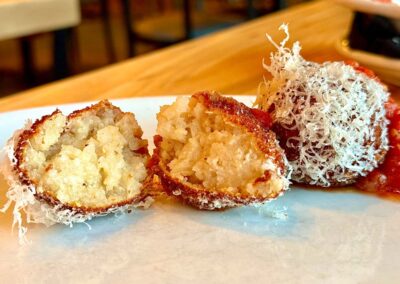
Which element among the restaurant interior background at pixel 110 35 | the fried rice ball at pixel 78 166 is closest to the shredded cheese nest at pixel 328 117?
the fried rice ball at pixel 78 166

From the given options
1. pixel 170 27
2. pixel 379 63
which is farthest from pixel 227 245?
pixel 170 27

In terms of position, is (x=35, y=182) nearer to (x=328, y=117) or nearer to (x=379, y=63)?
(x=328, y=117)

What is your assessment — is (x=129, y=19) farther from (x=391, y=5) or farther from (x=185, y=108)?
(x=185, y=108)

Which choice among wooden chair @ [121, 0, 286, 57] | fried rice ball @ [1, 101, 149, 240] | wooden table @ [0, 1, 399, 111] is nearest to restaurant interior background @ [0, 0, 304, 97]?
wooden chair @ [121, 0, 286, 57]

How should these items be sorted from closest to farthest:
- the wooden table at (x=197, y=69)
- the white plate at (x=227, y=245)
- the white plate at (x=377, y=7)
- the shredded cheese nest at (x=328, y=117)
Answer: the white plate at (x=227, y=245) → the shredded cheese nest at (x=328, y=117) → the white plate at (x=377, y=7) → the wooden table at (x=197, y=69)

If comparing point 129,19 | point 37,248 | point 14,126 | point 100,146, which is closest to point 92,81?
point 14,126

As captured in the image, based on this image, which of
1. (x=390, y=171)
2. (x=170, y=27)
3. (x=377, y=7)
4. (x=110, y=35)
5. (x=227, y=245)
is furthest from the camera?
(x=110, y=35)

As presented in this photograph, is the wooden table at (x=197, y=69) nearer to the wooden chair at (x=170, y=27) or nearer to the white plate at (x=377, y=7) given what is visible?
the white plate at (x=377, y=7)
